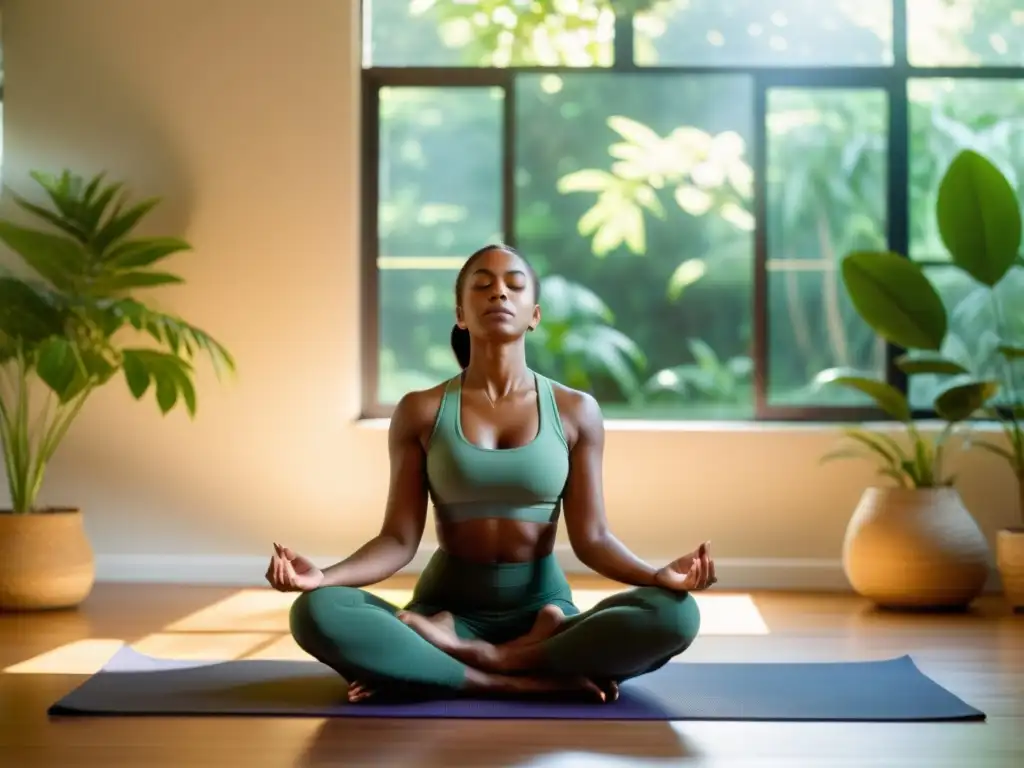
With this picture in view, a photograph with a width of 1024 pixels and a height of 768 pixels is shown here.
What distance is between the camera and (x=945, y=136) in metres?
5.14

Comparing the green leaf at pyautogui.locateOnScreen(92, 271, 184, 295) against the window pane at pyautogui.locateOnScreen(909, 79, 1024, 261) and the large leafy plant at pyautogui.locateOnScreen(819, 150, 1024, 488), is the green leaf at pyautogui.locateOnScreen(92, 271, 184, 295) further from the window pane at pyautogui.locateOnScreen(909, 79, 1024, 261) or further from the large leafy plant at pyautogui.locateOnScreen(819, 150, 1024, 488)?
the window pane at pyautogui.locateOnScreen(909, 79, 1024, 261)

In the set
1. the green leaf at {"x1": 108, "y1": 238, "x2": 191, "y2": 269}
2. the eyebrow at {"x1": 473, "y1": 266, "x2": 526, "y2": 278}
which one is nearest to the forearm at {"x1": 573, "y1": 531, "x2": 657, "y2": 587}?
the eyebrow at {"x1": 473, "y1": 266, "x2": 526, "y2": 278}

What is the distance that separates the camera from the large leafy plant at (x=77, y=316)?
14.1 ft

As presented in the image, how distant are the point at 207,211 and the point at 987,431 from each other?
8.84 ft

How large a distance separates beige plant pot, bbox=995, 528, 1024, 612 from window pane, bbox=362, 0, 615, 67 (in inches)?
83.0

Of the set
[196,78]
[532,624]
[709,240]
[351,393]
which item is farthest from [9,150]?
[532,624]

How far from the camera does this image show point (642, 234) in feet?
18.2

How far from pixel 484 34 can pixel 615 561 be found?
272 cm

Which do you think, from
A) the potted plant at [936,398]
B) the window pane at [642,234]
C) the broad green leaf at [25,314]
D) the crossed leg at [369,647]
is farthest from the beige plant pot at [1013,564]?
the broad green leaf at [25,314]

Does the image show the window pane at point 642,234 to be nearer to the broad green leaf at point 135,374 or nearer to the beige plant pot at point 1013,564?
the beige plant pot at point 1013,564

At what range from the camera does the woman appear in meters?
2.80

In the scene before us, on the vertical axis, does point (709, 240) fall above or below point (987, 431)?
above

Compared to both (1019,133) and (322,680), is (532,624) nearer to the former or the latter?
(322,680)

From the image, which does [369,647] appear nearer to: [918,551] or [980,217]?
[918,551]
